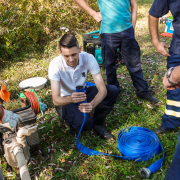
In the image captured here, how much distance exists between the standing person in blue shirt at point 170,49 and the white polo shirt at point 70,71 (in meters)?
0.98

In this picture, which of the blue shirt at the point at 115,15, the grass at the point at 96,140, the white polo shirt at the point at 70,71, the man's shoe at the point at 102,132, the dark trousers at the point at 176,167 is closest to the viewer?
the dark trousers at the point at 176,167

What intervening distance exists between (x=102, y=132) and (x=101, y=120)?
0.19 meters

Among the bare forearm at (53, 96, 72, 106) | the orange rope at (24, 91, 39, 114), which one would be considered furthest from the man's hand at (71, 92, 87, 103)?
the orange rope at (24, 91, 39, 114)

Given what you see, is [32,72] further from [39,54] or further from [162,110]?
[162,110]

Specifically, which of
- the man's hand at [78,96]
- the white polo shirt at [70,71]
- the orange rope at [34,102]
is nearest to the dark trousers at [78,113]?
the white polo shirt at [70,71]

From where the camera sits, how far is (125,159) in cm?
259

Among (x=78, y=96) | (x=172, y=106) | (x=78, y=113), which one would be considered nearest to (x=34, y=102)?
(x=78, y=113)

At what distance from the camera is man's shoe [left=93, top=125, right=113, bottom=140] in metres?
2.97

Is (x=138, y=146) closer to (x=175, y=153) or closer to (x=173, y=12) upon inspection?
(x=175, y=153)

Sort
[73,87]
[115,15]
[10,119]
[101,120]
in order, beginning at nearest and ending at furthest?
[10,119]
[73,87]
[101,120]
[115,15]

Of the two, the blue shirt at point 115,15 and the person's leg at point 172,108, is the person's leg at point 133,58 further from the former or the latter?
the person's leg at point 172,108

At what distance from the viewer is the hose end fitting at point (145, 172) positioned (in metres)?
A: 2.24

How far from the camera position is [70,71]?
9.27 feet

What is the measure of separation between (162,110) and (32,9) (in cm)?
502
